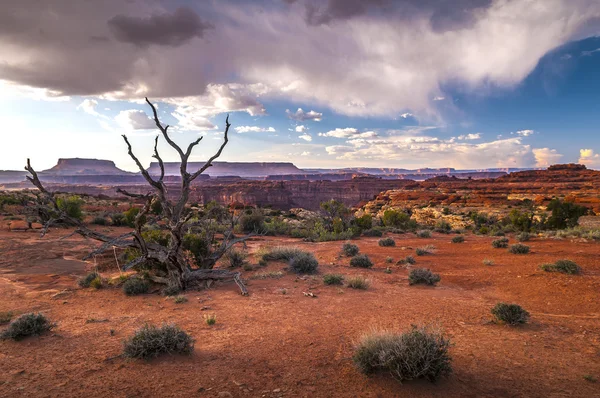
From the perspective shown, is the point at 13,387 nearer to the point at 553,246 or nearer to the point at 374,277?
the point at 374,277

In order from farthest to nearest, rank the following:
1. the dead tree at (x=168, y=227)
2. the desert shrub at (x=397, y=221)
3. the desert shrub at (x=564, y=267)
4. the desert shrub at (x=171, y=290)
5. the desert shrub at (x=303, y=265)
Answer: the desert shrub at (x=397, y=221), the desert shrub at (x=303, y=265), the desert shrub at (x=564, y=267), the desert shrub at (x=171, y=290), the dead tree at (x=168, y=227)

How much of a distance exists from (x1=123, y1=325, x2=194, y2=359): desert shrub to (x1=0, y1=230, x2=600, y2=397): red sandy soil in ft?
0.53

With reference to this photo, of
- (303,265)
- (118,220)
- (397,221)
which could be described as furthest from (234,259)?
(397,221)

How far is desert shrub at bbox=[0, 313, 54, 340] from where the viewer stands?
5676mm

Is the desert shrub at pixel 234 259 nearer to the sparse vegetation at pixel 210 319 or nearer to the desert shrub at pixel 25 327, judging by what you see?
the sparse vegetation at pixel 210 319

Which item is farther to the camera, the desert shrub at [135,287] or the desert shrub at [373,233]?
the desert shrub at [373,233]

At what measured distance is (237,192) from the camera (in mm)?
95500

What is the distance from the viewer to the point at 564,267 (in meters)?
10.7

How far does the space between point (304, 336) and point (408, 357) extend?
2.37 m

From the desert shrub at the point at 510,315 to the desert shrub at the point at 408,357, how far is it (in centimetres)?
307

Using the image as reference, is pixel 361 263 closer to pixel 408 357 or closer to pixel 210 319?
pixel 210 319

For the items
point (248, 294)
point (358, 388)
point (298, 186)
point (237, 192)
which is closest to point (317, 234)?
point (248, 294)

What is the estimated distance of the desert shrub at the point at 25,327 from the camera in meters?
5.68

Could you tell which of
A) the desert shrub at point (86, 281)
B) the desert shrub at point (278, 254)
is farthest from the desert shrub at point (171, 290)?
the desert shrub at point (278, 254)
